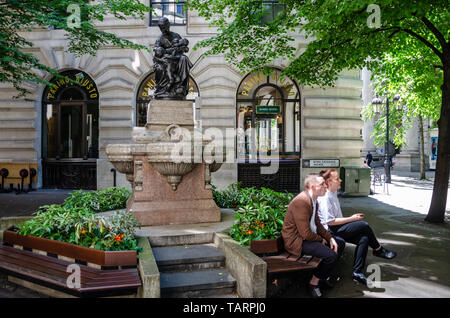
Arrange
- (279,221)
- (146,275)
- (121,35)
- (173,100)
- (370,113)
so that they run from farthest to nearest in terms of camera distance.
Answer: (370,113), (121,35), (173,100), (279,221), (146,275)

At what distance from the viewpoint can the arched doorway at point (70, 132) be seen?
15.9 meters

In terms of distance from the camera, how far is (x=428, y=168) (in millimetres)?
36219

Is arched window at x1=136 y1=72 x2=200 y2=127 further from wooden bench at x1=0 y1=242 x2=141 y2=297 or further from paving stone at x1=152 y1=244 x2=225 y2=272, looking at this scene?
wooden bench at x1=0 y1=242 x2=141 y2=297

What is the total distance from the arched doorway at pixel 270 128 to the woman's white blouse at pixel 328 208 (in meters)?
9.85

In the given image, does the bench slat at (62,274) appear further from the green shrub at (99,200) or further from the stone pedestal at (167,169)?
the green shrub at (99,200)

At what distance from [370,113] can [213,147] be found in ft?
73.7

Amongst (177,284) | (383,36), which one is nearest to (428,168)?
(383,36)

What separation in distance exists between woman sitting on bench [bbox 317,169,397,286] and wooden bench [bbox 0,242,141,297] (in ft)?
10.0

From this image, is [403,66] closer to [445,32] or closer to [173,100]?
[445,32]

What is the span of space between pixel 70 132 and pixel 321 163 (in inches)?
449

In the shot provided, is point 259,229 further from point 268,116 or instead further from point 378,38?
point 268,116

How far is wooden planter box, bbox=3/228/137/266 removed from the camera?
4.53 metres

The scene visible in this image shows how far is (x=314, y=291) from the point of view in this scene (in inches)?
189

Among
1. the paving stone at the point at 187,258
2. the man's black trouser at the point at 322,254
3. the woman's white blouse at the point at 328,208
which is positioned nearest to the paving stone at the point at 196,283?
the paving stone at the point at 187,258
